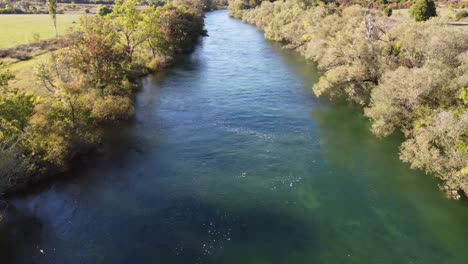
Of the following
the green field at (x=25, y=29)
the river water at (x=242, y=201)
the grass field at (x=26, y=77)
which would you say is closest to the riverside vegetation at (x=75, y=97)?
the grass field at (x=26, y=77)

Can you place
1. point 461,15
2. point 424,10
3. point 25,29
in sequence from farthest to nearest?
point 25,29 < point 461,15 < point 424,10

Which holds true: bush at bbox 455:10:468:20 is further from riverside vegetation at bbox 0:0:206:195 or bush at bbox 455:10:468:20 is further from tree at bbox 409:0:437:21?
riverside vegetation at bbox 0:0:206:195

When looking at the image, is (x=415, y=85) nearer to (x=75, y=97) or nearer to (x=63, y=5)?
(x=75, y=97)


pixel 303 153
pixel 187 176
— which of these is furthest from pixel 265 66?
pixel 187 176

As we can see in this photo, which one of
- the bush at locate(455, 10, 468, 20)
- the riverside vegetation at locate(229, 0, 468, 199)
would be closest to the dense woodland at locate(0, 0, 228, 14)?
the bush at locate(455, 10, 468, 20)

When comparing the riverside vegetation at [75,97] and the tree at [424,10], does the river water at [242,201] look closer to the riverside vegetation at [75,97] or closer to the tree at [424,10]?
the riverside vegetation at [75,97]

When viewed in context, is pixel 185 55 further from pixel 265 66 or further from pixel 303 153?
pixel 303 153

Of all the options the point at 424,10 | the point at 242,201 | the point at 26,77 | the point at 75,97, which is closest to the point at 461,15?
the point at 424,10
